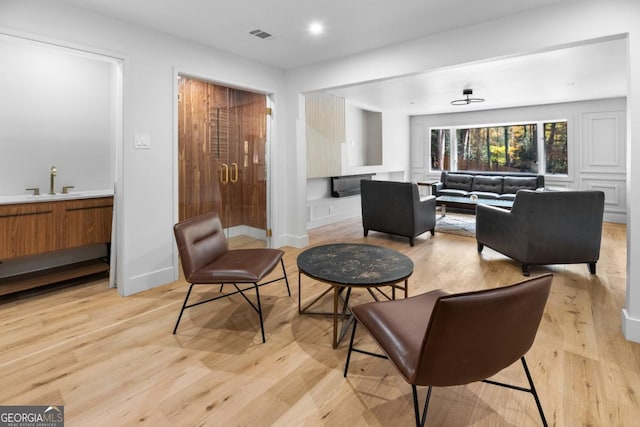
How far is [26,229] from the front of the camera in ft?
9.20

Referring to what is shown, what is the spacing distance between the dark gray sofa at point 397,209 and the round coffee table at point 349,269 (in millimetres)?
2080

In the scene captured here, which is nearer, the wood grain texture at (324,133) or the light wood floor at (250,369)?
the light wood floor at (250,369)

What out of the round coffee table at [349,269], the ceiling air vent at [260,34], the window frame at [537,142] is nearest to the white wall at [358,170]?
the window frame at [537,142]

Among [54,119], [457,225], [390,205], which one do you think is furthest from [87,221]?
[457,225]

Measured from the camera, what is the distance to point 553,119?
23.0ft

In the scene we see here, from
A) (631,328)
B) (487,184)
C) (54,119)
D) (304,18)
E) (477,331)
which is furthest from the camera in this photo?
(487,184)

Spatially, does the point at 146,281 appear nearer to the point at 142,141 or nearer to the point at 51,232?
the point at 51,232

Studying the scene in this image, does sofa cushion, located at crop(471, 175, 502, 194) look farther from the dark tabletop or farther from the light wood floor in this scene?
the dark tabletop

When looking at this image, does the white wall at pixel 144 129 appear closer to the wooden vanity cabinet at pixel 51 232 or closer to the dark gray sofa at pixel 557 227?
the wooden vanity cabinet at pixel 51 232

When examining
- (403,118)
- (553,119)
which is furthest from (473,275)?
(403,118)

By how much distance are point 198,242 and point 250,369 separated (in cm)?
106

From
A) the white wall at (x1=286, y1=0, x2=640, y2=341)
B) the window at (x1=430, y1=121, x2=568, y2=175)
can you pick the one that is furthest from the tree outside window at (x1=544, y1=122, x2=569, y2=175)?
the white wall at (x1=286, y1=0, x2=640, y2=341)

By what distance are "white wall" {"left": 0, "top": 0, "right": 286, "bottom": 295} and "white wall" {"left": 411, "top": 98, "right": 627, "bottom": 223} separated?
6953 millimetres

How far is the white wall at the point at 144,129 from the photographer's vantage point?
9.05 feet
